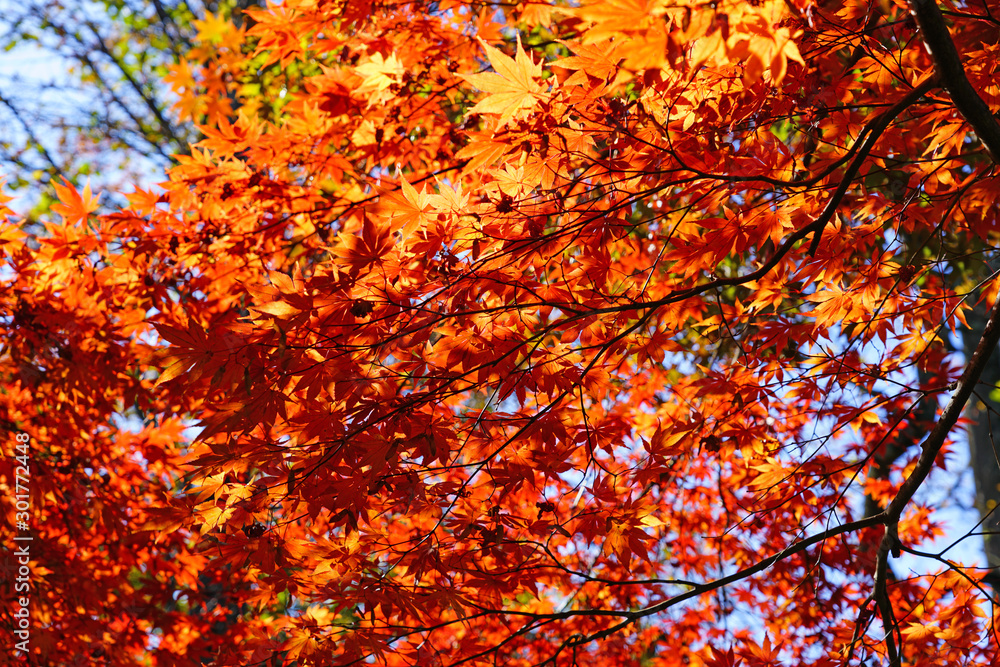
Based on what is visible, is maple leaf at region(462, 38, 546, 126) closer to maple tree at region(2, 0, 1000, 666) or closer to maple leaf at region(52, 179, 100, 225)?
maple tree at region(2, 0, 1000, 666)

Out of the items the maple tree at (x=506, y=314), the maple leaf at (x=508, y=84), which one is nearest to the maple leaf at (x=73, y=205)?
the maple tree at (x=506, y=314)

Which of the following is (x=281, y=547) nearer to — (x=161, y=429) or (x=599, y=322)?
(x=599, y=322)

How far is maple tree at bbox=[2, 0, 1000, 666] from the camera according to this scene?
73.3 inches

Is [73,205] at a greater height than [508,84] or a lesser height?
greater

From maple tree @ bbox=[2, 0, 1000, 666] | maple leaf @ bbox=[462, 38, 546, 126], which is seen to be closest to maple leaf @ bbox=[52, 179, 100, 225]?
maple tree @ bbox=[2, 0, 1000, 666]

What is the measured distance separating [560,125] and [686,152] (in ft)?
1.39

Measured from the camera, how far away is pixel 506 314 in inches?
80.7

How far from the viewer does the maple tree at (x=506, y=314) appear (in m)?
1.86

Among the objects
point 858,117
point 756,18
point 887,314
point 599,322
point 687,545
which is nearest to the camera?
point 756,18

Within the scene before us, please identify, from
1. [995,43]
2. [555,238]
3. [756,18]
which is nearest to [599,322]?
[555,238]

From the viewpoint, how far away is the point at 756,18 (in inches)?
46.6

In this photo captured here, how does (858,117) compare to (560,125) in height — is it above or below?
above

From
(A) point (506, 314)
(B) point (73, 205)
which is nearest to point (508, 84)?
(A) point (506, 314)

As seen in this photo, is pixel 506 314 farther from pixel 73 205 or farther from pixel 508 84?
pixel 73 205
